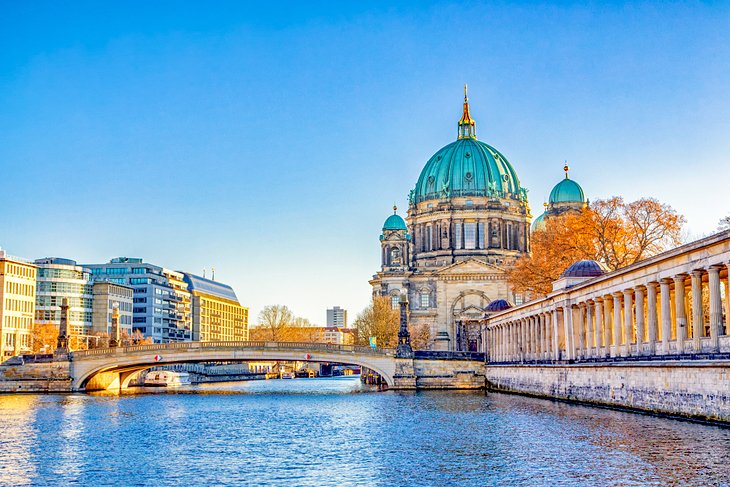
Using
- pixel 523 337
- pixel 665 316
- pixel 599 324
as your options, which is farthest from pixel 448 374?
pixel 665 316

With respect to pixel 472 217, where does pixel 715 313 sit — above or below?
below

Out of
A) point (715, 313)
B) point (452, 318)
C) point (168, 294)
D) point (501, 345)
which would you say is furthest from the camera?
point (168, 294)

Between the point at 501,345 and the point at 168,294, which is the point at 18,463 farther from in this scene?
the point at 168,294

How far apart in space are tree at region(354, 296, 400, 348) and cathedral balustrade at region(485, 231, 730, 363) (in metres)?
48.5

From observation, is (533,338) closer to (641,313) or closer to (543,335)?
(543,335)

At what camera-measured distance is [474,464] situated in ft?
101

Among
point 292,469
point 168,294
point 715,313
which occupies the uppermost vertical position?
point 168,294

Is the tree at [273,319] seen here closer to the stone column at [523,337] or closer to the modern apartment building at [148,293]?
the modern apartment building at [148,293]

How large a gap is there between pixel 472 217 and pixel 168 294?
56671mm

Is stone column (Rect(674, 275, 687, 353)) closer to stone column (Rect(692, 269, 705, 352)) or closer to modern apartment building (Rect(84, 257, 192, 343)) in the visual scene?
stone column (Rect(692, 269, 705, 352))

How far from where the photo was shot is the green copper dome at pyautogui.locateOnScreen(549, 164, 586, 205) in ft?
472

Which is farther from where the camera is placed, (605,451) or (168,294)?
(168,294)

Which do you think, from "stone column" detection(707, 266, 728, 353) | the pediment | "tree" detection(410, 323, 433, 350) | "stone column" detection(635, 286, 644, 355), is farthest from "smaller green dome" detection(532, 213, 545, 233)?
"stone column" detection(707, 266, 728, 353)

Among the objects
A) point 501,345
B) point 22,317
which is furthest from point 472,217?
point 22,317
